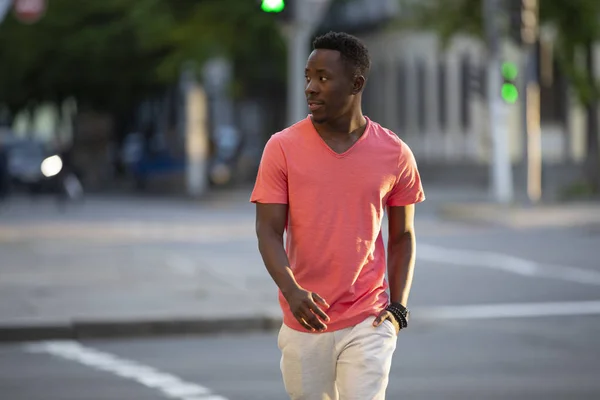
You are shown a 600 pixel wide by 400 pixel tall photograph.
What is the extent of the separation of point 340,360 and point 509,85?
960 inches

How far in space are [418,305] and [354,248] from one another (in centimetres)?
923

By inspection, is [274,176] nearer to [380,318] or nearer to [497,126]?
[380,318]

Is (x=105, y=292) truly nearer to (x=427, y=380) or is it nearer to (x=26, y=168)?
(x=427, y=380)

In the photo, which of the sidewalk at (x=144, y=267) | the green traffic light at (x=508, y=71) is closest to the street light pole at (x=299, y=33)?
the sidewalk at (x=144, y=267)

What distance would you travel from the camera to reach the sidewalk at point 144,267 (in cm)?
1309

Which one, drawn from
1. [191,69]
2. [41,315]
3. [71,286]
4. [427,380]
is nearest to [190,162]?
[191,69]

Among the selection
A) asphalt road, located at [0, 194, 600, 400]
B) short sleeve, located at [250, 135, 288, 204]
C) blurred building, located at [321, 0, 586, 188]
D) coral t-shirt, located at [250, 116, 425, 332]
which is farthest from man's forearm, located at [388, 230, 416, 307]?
blurred building, located at [321, 0, 586, 188]

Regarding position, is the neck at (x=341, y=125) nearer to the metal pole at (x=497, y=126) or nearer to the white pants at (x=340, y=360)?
the white pants at (x=340, y=360)

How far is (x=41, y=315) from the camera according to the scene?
1332cm

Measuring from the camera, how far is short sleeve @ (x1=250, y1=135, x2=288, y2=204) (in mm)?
5445

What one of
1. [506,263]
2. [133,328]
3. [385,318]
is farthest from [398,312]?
[506,263]

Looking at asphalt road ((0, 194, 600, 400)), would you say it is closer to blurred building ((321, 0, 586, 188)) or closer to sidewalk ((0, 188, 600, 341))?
sidewalk ((0, 188, 600, 341))

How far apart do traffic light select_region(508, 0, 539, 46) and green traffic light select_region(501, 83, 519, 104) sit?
1383mm

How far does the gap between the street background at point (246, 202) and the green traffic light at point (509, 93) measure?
0.07 meters
